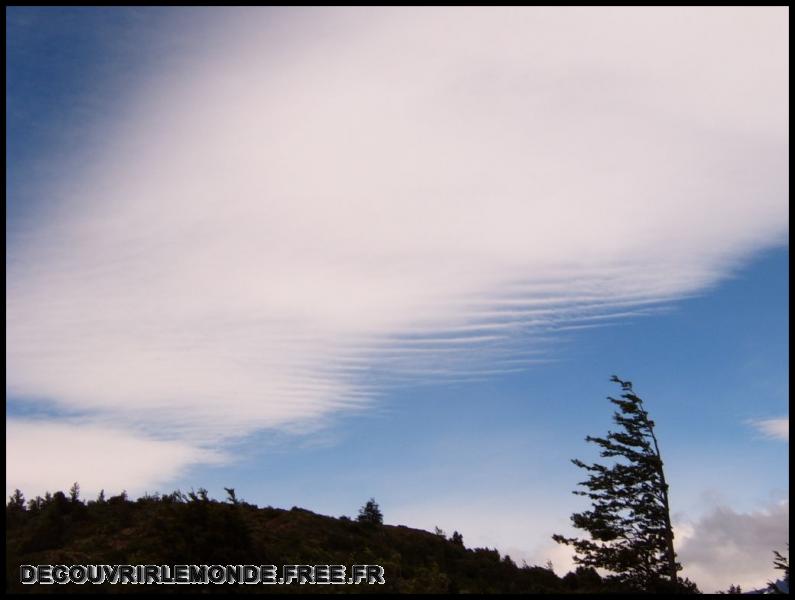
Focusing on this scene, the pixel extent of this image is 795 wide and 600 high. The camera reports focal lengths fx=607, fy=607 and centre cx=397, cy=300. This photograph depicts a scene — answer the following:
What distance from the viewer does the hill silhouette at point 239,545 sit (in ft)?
63.3

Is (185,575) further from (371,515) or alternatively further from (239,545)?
(371,515)

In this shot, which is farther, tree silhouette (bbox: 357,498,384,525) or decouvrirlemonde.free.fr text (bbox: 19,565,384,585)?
tree silhouette (bbox: 357,498,384,525)

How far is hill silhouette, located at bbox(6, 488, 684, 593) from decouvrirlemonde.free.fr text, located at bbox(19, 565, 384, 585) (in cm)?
30

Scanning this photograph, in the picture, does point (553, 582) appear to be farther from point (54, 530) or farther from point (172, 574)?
point (54, 530)

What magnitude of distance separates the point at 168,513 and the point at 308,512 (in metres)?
13.6

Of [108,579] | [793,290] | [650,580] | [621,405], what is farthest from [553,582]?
[108,579]

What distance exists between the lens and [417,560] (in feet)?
94.1

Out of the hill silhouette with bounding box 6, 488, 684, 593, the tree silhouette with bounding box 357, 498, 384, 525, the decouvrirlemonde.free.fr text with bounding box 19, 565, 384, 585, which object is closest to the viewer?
the decouvrirlemonde.free.fr text with bounding box 19, 565, 384, 585

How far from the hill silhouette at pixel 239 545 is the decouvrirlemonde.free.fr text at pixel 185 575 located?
0.30m

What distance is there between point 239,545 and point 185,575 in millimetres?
2522

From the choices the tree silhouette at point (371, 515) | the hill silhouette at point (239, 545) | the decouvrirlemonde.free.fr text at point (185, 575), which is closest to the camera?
the decouvrirlemonde.free.fr text at point (185, 575)

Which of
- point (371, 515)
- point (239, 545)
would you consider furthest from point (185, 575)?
point (371, 515)

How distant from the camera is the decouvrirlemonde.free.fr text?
59.7ft

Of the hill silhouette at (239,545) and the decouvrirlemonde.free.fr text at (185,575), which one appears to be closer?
the decouvrirlemonde.free.fr text at (185,575)
